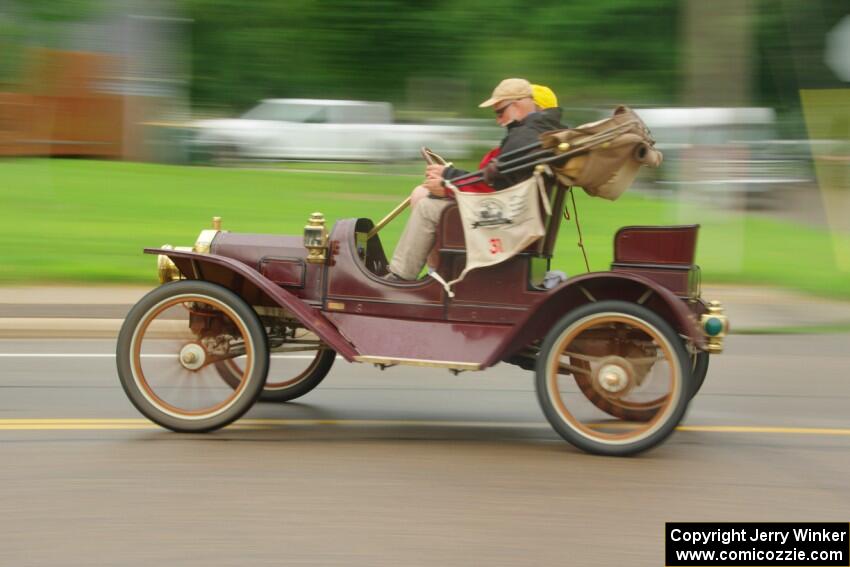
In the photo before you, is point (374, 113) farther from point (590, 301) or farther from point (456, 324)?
point (590, 301)

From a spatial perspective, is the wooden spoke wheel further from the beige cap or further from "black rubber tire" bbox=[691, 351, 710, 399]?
the beige cap

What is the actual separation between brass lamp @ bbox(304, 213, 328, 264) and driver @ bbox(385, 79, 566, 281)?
0.36 m

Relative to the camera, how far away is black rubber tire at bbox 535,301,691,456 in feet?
18.9

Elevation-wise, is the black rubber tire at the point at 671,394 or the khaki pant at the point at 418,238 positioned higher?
the khaki pant at the point at 418,238

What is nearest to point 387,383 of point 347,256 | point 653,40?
point 347,256

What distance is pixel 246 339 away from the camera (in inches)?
239

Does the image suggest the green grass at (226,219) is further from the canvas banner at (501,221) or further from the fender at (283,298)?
the canvas banner at (501,221)

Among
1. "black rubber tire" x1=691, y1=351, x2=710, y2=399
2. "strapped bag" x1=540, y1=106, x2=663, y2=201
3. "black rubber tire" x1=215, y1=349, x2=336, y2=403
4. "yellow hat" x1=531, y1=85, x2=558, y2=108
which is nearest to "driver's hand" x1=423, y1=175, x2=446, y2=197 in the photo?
"strapped bag" x1=540, y1=106, x2=663, y2=201

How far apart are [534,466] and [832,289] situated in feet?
23.8

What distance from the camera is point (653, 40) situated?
1018 inches

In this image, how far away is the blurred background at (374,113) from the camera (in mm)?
12500

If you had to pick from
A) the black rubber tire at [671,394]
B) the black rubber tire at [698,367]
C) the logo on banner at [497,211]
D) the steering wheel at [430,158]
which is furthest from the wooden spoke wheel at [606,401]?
the steering wheel at [430,158]

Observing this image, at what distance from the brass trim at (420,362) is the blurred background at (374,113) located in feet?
19.6

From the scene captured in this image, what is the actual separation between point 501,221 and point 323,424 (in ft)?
4.97
